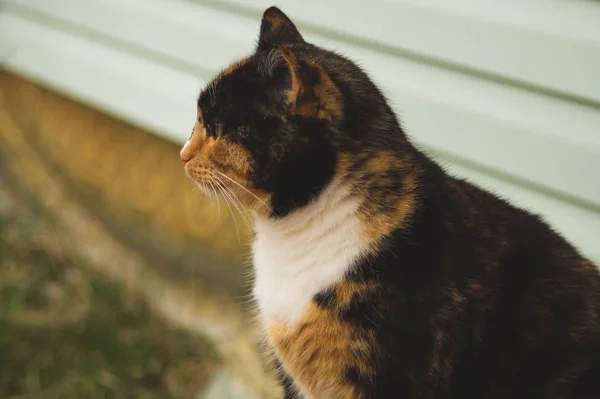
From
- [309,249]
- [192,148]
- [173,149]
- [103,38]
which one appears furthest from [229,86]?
[103,38]

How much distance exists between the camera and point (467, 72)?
1.46 metres

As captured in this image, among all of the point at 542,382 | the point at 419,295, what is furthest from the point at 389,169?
the point at 542,382

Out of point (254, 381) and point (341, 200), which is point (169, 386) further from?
point (341, 200)

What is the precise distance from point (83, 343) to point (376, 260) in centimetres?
115

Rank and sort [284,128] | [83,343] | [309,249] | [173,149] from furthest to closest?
[173,149]
[83,343]
[309,249]
[284,128]

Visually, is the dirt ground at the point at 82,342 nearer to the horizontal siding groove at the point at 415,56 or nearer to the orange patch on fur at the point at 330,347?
the orange patch on fur at the point at 330,347

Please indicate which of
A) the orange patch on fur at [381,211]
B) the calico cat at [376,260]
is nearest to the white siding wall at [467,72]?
the calico cat at [376,260]

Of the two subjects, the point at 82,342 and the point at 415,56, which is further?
the point at 82,342

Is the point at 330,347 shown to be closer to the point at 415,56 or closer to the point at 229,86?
the point at 229,86

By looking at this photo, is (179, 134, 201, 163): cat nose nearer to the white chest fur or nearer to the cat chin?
the cat chin

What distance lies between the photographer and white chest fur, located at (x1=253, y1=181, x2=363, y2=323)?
0.98 meters

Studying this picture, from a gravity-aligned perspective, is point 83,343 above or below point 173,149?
below

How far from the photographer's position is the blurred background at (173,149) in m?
1.40

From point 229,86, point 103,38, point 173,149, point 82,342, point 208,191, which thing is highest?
point 229,86
